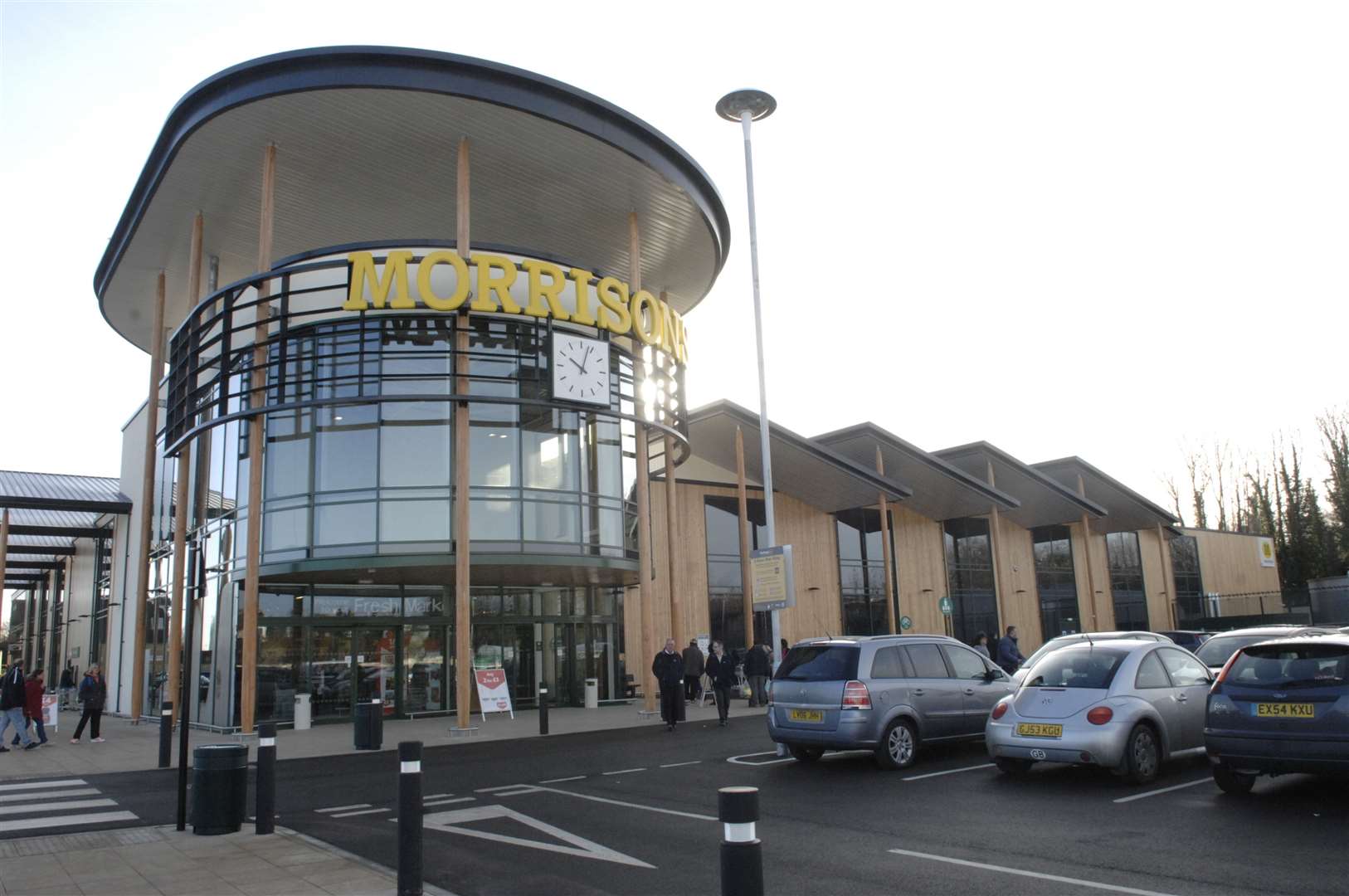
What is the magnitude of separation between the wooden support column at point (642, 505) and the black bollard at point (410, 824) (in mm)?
15929

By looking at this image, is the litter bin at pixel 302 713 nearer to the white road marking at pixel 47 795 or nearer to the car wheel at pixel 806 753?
the white road marking at pixel 47 795

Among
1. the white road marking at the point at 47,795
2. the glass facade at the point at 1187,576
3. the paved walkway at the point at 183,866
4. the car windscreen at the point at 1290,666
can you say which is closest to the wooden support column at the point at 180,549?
the white road marking at the point at 47,795

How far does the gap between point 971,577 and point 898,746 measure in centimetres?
2964

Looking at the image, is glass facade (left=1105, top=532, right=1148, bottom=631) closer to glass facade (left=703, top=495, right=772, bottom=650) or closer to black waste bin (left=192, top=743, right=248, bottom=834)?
glass facade (left=703, top=495, right=772, bottom=650)

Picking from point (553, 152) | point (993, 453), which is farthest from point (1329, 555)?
point (553, 152)

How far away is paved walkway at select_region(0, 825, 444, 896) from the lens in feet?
22.9

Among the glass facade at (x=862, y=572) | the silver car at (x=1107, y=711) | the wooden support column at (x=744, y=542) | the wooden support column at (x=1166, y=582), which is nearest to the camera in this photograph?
the silver car at (x=1107, y=711)

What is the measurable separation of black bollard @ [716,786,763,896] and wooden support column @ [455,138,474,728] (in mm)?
15616

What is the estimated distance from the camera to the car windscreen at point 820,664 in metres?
12.4

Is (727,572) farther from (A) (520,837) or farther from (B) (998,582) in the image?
(A) (520,837)

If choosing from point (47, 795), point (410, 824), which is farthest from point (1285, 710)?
point (47, 795)

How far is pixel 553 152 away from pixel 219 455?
1085cm

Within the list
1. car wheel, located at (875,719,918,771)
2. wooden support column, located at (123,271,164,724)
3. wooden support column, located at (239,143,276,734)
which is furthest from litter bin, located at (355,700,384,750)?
wooden support column, located at (123,271,164,724)

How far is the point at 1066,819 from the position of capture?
8.70 metres
